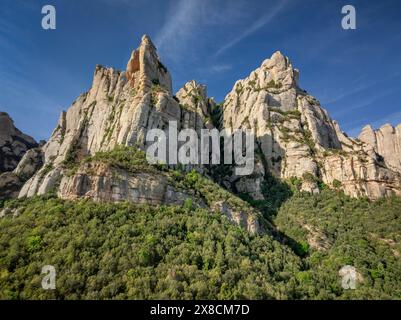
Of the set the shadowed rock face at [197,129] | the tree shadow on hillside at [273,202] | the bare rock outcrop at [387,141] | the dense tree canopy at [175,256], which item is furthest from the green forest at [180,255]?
the bare rock outcrop at [387,141]

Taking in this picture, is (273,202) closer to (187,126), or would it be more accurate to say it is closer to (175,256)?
(187,126)

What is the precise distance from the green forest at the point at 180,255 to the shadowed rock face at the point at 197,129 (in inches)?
260

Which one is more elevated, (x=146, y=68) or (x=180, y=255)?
(x=146, y=68)

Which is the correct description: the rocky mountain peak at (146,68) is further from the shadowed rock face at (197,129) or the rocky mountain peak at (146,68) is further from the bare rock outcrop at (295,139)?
the bare rock outcrop at (295,139)

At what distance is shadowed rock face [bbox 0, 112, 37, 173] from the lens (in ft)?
350

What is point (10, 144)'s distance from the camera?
112 metres

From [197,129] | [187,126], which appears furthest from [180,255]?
[197,129]

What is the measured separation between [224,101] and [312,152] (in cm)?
4888

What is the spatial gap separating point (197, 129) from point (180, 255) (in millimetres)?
46709

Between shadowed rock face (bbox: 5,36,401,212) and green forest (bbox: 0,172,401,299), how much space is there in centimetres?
661

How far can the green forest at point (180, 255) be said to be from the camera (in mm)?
34500

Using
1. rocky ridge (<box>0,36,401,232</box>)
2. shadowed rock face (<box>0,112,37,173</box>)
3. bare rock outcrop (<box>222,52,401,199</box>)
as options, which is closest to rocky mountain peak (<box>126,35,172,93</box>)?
rocky ridge (<box>0,36,401,232</box>)

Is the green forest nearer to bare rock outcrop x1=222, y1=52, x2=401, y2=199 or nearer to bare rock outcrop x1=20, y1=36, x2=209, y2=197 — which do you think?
bare rock outcrop x1=222, y1=52, x2=401, y2=199
